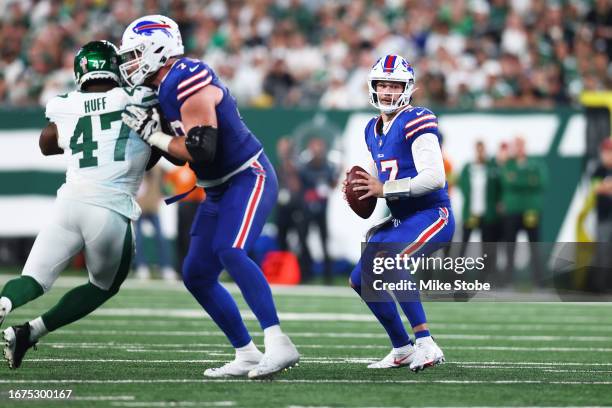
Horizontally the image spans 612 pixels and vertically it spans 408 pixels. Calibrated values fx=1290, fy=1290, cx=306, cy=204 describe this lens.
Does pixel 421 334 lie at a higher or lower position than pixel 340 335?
higher

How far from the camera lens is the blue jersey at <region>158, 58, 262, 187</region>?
626cm

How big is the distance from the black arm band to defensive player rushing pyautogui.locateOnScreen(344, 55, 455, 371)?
1072 mm

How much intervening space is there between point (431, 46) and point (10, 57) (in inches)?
228

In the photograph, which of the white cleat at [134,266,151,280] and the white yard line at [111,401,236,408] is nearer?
the white yard line at [111,401,236,408]

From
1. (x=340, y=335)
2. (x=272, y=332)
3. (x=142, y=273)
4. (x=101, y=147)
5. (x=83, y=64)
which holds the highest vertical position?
(x=83, y=64)

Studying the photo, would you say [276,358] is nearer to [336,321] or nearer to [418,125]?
[418,125]

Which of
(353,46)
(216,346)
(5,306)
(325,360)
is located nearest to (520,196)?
(353,46)

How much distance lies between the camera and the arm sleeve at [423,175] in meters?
6.71

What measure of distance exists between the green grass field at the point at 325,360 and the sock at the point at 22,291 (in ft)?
1.17

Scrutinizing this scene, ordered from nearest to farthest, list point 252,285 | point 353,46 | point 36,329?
1. point 252,285
2. point 36,329
3. point 353,46

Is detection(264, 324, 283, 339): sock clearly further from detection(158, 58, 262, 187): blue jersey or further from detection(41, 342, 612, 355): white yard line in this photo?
detection(41, 342, 612, 355): white yard line

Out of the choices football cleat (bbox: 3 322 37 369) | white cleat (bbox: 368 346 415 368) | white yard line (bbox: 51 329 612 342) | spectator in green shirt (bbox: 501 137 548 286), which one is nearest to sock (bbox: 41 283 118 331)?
football cleat (bbox: 3 322 37 369)

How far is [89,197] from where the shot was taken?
634 cm

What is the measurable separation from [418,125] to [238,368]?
5.28ft
